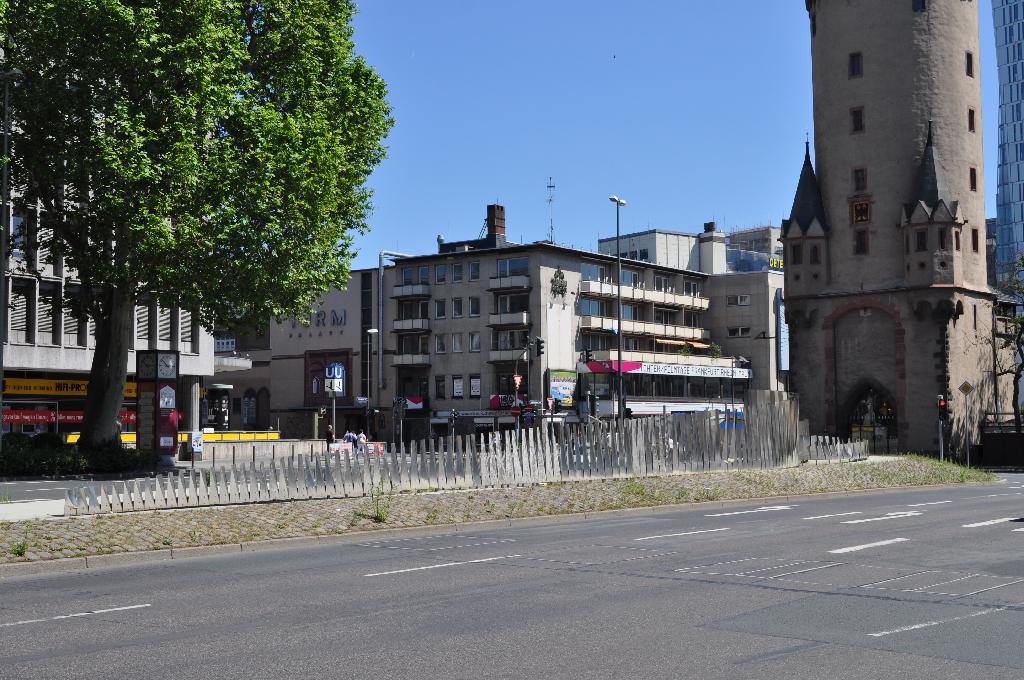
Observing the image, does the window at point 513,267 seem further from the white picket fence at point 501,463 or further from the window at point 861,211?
the white picket fence at point 501,463

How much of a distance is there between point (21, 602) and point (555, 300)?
72734 mm

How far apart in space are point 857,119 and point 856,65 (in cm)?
311

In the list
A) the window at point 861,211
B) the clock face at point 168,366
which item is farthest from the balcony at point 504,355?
the clock face at point 168,366

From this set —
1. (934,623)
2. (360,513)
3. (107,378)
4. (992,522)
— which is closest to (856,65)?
(107,378)

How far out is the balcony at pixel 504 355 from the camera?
81.8 meters

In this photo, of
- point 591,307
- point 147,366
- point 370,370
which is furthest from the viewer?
point 370,370

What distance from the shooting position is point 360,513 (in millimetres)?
20844

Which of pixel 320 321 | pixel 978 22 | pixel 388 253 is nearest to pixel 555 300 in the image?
pixel 388 253

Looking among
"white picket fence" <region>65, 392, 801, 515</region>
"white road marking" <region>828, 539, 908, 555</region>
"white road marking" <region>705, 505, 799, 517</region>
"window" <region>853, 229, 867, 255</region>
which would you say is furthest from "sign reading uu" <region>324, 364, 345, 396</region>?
"window" <region>853, 229, 867, 255</region>

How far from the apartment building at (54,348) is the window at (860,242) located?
36.6 m

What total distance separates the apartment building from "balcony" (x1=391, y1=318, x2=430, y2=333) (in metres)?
30.7

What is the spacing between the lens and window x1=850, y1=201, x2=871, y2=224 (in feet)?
213

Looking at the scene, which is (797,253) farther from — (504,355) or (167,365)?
(167,365)

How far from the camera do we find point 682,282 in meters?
97.2
